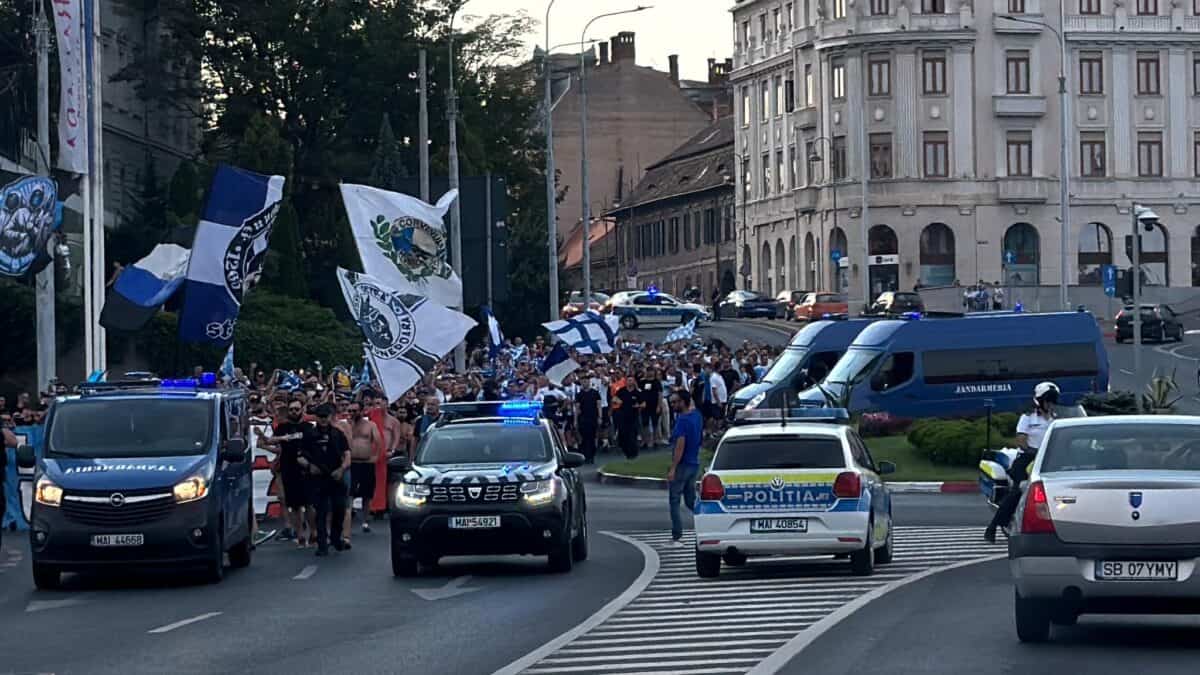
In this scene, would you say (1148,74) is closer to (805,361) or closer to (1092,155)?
(1092,155)

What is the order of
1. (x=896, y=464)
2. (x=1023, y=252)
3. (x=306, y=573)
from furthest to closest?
(x=1023, y=252) < (x=896, y=464) < (x=306, y=573)

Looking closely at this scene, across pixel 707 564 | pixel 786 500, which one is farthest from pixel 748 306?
pixel 786 500

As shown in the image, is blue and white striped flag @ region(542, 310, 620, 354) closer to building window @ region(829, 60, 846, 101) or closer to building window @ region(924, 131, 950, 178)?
building window @ region(924, 131, 950, 178)

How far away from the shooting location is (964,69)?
364ft

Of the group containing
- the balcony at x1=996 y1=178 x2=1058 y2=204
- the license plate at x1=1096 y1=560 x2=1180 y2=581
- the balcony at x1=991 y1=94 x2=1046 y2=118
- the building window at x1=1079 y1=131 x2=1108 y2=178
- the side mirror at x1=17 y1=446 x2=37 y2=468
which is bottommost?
the license plate at x1=1096 y1=560 x2=1180 y2=581

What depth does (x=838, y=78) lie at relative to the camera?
11300 centimetres

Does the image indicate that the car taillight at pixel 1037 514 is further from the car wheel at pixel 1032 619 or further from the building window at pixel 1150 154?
the building window at pixel 1150 154

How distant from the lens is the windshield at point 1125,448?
49.9 feet

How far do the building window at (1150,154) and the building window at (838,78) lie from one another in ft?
47.8

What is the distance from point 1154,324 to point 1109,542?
6855 centimetres

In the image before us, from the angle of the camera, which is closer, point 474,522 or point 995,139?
point 474,522

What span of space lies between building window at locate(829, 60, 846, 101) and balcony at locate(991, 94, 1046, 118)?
23.4 ft

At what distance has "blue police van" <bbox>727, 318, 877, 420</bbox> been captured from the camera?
159ft

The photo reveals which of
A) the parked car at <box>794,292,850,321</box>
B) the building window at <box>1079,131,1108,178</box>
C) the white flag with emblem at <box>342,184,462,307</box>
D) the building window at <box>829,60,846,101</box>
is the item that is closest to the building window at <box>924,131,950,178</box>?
the building window at <box>829,60,846,101</box>
